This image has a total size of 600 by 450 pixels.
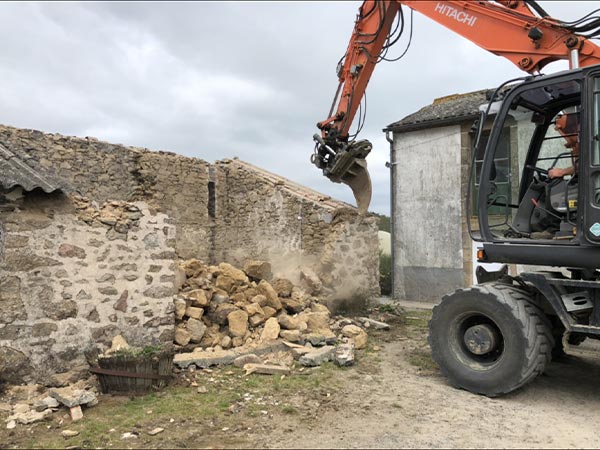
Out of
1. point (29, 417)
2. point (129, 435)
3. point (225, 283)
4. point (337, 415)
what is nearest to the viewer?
point (129, 435)

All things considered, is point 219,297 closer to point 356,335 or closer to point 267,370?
point 267,370

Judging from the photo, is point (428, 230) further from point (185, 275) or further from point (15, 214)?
point (15, 214)

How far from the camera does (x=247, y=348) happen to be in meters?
5.80

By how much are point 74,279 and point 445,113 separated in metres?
9.84

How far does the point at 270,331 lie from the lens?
610 cm

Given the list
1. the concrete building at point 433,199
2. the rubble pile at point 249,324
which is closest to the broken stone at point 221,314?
the rubble pile at point 249,324

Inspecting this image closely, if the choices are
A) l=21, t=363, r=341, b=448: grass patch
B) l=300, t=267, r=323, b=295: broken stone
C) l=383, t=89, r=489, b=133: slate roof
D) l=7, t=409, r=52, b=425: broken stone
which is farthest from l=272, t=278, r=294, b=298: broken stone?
l=383, t=89, r=489, b=133: slate roof

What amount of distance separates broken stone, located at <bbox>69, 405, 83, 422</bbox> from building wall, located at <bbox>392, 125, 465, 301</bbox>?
9.46 meters

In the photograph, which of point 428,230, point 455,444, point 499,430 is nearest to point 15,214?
point 455,444

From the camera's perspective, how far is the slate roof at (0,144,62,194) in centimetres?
434

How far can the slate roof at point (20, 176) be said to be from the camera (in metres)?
4.34

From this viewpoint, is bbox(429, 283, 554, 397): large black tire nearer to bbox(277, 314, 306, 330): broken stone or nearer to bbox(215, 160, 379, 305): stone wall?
bbox(277, 314, 306, 330): broken stone

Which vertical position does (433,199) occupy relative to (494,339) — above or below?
above

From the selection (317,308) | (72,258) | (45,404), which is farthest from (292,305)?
(45,404)
